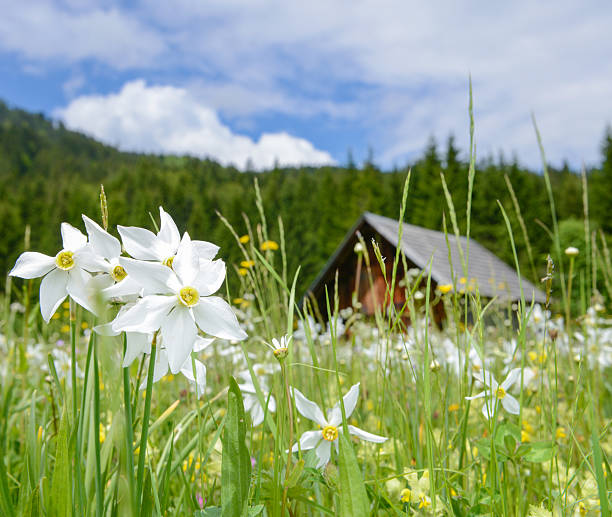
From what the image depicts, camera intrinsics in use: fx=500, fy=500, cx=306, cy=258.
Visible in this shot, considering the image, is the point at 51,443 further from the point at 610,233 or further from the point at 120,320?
the point at 610,233

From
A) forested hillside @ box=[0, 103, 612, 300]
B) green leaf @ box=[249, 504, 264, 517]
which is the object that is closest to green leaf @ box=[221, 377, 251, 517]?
green leaf @ box=[249, 504, 264, 517]

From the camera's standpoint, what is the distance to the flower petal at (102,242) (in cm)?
52

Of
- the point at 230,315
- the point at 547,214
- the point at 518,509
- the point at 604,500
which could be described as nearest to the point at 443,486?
the point at 518,509

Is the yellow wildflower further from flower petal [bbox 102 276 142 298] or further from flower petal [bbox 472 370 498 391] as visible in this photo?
flower petal [bbox 102 276 142 298]

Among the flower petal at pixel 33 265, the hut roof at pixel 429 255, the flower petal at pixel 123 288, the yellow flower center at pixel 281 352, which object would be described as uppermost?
the flower petal at pixel 33 265

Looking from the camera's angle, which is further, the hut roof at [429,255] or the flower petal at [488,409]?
the hut roof at [429,255]

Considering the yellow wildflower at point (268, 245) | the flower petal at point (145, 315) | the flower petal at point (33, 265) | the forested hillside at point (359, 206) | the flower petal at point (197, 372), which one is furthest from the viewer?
the forested hillside at point (359, 206)

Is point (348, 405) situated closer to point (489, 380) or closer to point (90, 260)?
point (489, 380)

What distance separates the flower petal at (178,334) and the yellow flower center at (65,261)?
151 mm

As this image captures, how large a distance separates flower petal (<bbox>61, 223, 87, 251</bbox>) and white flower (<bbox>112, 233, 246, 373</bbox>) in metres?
0.13

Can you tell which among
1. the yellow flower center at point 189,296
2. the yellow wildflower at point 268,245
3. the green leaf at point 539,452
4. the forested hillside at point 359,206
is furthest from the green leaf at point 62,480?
the forested hillside at point 359,206

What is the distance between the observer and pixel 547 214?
2923 cm

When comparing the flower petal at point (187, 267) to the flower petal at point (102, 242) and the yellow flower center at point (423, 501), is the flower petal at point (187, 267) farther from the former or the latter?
the yellow flower center at point (423, 501)

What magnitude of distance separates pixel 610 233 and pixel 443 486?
2811 centimetres
